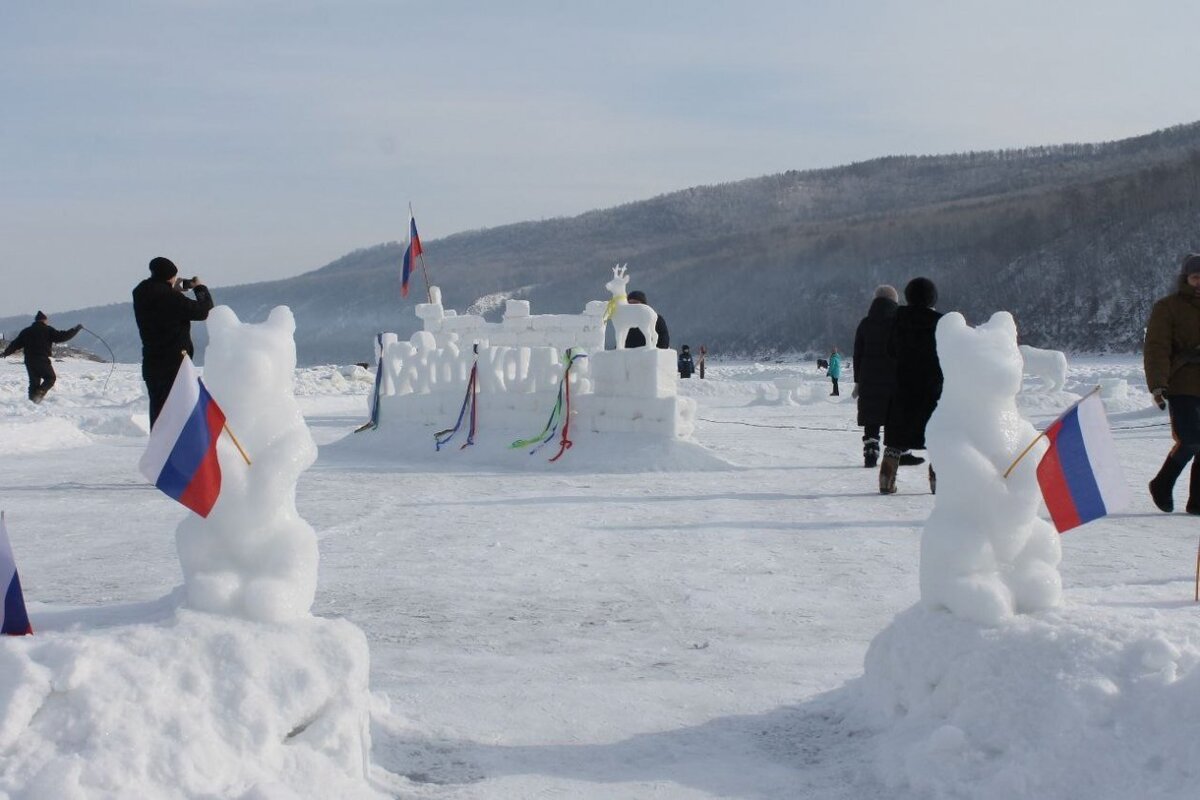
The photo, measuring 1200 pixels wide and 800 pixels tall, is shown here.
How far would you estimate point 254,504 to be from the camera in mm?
3549

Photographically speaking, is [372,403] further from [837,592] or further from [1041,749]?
[1041,749]

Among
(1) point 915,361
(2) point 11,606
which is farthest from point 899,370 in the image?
(2) point 11,606

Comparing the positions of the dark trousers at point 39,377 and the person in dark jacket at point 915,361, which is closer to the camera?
the person in dark jacket at point 915,361

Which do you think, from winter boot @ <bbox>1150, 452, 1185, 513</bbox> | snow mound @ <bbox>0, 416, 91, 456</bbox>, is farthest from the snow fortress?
winter boot @ <bbox>1150, 452, 1185, 513</bbox>

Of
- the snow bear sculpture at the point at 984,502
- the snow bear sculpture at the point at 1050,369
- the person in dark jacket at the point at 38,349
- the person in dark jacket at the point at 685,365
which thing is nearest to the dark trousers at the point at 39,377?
the person in dark jacket at the point at 38,349

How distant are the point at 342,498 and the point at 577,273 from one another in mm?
101421

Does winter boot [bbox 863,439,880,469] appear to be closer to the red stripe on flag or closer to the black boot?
the black boot

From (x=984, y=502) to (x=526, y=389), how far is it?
31.2ft

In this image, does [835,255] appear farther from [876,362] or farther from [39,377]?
[876,362]

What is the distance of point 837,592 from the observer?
5.93 metres

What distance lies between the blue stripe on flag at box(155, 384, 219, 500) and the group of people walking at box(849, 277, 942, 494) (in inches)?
233

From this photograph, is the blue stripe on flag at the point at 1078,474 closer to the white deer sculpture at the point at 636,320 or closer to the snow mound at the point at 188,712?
the snow mound at the point at 188,712

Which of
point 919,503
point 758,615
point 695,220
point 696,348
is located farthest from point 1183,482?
point 695,220

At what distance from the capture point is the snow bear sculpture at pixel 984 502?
143 inches
